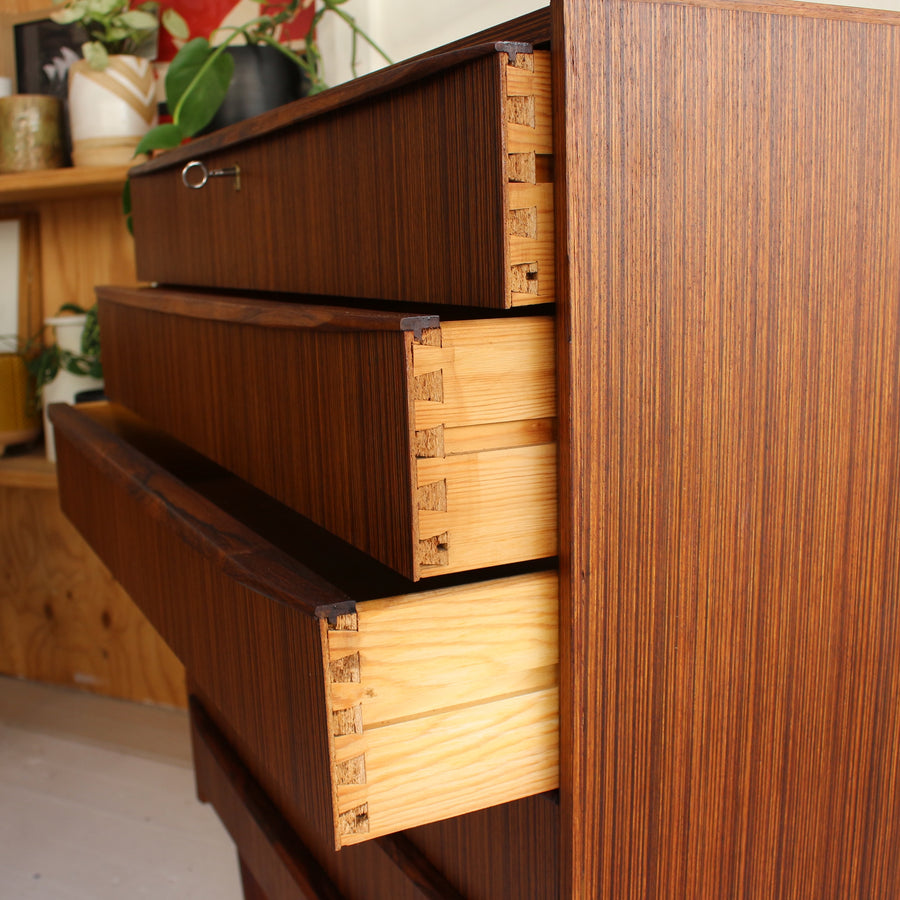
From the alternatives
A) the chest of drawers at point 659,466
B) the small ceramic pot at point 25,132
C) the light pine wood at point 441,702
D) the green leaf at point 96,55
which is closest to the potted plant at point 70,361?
the small ceramic pot at point 25,132

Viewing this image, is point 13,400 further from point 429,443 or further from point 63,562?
point 429,443

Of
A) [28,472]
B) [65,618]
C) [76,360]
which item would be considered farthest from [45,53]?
[65,618]

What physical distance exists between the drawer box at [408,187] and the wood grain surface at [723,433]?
0.02 meters

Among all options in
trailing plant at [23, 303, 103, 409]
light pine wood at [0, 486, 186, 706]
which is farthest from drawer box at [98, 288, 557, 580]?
light pine wood at [0, 486, 186, 706]

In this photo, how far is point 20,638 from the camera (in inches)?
84.7

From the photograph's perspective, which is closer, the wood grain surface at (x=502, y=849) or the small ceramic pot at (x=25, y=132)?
the wood grain surface at (x=502, y=849)

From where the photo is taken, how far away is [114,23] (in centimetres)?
163

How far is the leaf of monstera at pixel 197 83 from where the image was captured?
43.3 inches

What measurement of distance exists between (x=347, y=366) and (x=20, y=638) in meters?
1.94

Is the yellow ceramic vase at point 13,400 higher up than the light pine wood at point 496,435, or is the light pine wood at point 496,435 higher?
the light pine wood at point 496,435

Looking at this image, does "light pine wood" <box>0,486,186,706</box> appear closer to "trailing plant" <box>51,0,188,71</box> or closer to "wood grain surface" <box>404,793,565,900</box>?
"trailing plant" <box>51,0,188,71</box>

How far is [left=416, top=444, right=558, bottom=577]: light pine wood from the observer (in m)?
0.42

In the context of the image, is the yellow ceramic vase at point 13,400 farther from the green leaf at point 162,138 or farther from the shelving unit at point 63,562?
the green leaf at point 162,138

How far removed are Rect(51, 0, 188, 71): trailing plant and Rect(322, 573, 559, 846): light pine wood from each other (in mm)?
1434
